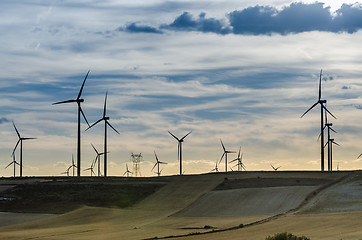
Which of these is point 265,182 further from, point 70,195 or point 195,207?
point 70,195

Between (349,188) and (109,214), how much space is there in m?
31.8

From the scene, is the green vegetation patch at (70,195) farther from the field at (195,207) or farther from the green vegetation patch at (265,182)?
the green vegetation patch at (265,182)

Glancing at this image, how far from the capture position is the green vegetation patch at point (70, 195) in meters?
92.2

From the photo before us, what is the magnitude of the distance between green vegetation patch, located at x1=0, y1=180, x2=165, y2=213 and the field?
140 mm

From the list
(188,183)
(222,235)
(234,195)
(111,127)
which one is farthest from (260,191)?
(111,127)

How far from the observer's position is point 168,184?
10956 cm

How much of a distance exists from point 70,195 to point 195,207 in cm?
2195

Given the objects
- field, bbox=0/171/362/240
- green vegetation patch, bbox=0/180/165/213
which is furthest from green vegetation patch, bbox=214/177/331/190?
green vegetation patch, bbox=0/180/165/213

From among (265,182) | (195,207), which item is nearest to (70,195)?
(195,207)

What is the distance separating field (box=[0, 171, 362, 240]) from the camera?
61812 millimetres

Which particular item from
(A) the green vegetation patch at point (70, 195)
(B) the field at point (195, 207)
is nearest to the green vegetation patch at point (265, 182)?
(B) the field at point (195, 207)

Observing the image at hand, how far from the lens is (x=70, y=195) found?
97500 millimetres

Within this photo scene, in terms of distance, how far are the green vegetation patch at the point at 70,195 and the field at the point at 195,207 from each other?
0.46ft

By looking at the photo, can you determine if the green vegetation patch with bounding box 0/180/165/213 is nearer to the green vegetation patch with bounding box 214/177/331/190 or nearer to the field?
the field
